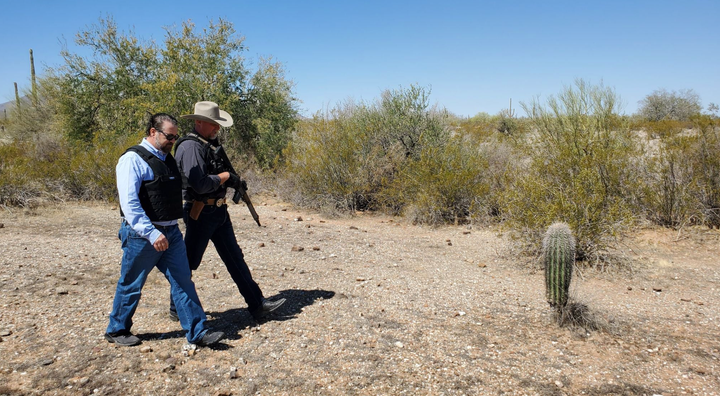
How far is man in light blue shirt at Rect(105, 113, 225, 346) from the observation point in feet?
11.1

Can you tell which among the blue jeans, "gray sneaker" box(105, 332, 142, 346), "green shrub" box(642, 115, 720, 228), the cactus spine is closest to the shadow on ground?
"gray sneaker" box(105, 332, 142, 346)

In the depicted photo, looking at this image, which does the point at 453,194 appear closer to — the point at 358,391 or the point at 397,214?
the point at 397,214

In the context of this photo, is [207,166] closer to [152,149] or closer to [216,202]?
[216,202]

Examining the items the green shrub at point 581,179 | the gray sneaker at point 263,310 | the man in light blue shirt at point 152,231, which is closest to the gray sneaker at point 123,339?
the man in light blue shirt at point 152,231

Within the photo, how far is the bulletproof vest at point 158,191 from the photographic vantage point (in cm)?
345

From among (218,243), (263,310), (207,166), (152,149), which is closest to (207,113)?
(207,166)

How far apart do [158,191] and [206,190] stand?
1.42 feet

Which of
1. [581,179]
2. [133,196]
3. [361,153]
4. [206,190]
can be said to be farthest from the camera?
[361,153]

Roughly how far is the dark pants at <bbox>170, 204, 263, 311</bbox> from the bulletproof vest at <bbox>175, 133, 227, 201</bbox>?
0.36 ft

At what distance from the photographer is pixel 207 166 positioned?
13.1 feet

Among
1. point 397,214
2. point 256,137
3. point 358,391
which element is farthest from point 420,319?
point 256,137

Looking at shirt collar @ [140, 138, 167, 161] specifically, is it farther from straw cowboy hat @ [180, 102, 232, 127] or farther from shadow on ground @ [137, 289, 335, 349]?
shadow on ground @ [137, 289, 335, 349]

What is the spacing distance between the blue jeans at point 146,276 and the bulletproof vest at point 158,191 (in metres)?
0.14

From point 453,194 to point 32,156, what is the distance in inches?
425
